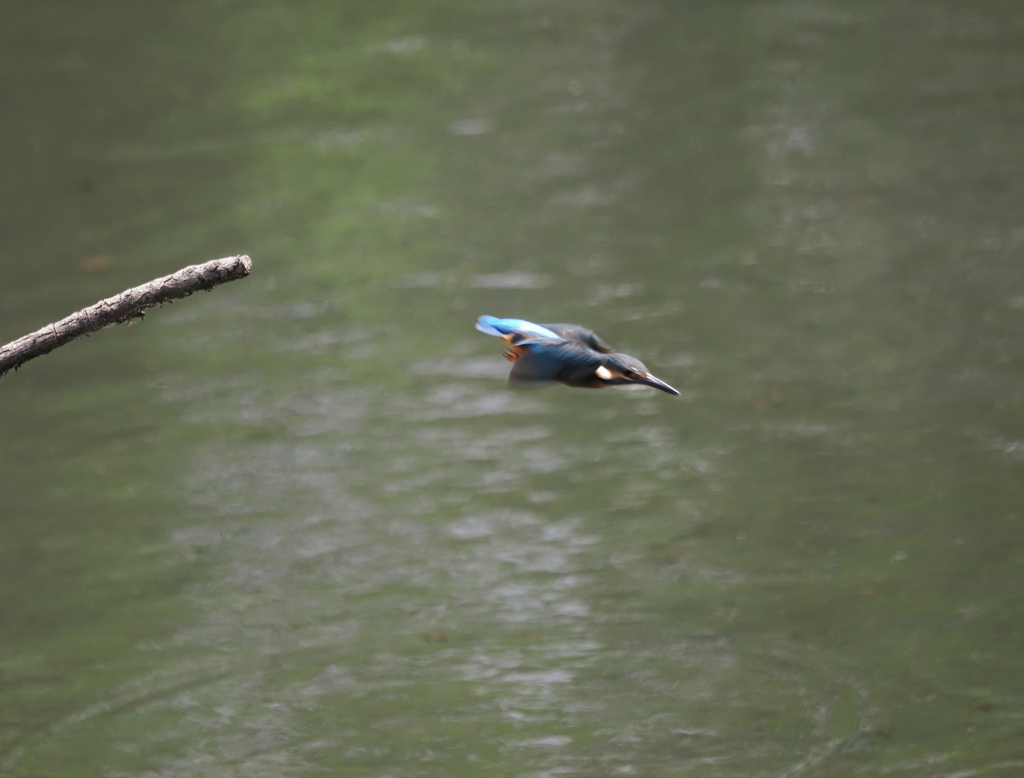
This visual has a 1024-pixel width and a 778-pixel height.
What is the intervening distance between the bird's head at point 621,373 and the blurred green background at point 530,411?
148cm

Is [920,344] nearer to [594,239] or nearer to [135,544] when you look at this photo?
[594,239]

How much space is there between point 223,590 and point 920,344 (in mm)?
2486

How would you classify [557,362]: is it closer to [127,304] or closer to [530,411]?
[127,304]

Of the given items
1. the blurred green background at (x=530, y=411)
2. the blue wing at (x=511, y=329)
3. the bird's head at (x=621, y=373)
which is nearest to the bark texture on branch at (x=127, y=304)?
the blue wing at (x=511, y=329)

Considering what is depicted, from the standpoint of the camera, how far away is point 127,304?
78.4 inches

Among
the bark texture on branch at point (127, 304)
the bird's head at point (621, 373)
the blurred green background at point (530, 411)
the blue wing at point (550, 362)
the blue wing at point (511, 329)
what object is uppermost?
the bark texture on branch at point (127, 304)

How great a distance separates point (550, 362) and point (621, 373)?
0.13 meters

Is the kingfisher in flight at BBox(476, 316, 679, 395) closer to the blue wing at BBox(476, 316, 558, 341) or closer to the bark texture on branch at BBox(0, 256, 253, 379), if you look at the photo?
the blue wing at BBox(476, 316, 558, 341)

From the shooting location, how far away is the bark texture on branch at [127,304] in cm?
195

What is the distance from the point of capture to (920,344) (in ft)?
15.9

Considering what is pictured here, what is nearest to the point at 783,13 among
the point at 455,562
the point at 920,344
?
the point at 920,344

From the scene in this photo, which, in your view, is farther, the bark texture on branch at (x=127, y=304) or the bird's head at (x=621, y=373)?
the bird's head at (x=621, y=373)

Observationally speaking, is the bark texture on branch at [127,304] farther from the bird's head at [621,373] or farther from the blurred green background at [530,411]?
the blurred green background at [530,411]

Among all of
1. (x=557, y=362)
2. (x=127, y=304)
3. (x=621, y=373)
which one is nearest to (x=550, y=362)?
(x=557, y=362)
